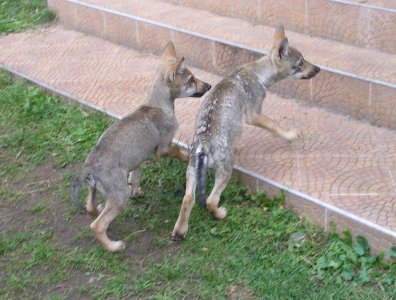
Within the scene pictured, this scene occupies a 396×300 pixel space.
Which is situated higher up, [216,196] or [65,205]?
[216,196]

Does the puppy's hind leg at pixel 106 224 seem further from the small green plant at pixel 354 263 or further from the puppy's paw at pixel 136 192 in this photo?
the small green plant at pixel 354 263

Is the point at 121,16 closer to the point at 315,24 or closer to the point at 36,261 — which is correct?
the point at 315,24

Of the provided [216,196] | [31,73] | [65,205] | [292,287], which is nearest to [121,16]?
[31,73]

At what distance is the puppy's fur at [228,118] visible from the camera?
570 centimetres

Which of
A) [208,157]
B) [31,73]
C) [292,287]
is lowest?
[31,73]

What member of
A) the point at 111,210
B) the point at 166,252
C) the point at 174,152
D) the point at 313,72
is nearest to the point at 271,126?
the point at 313,72

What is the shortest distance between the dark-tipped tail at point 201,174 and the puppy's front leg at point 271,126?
923 millimetres

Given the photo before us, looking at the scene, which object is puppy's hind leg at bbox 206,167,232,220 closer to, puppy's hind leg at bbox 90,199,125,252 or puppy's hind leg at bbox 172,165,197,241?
puppy's hind leg at bbox 172,165,197,241

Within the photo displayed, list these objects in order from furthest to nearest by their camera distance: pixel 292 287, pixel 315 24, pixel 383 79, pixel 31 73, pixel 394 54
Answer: pixel 31 73 < pixel 315 24 < pixel 394 54 < pixel 383 79 < pixel 292 287

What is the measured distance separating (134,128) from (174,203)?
0.79 m

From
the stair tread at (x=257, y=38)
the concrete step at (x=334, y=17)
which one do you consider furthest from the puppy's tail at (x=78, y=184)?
the concrete step at (x=334, y=17)

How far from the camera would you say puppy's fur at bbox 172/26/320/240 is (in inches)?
225

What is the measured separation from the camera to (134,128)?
19.3 feet

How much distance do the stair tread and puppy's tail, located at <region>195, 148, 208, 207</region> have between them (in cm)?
191
